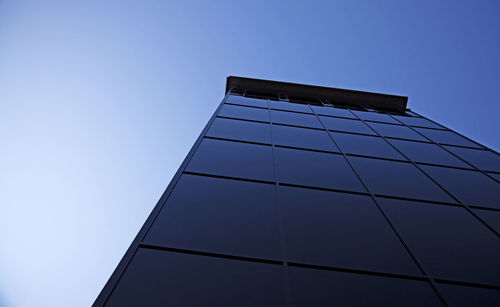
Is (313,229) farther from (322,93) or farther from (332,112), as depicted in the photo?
(322,93)

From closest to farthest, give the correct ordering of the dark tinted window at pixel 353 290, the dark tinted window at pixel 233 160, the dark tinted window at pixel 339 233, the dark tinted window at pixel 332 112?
the dark tinted window at pixel 353 290, the dark tinted window at pixel 339 233, the dark tinted window at pixel 233 160, the dark tinted window at pixel 332 112

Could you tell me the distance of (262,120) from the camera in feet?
23.0

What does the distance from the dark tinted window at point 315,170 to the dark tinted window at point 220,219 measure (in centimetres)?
52

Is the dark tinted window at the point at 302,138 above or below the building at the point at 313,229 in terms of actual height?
above

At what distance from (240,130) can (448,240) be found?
12.6 ft

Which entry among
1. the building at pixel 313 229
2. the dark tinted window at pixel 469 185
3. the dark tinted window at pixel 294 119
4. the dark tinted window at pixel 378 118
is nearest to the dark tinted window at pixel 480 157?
the building at pixel 313 229

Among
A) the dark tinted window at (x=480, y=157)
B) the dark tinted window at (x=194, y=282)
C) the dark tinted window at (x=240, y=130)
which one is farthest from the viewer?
the dark tinted window at (x=480, y=157)

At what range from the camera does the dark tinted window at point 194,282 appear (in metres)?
2.32

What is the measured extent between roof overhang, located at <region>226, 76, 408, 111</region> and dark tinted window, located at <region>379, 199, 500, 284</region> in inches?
359

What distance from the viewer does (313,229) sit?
3.27 metres

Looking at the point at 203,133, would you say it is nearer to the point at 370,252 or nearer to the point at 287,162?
the point at 287,162

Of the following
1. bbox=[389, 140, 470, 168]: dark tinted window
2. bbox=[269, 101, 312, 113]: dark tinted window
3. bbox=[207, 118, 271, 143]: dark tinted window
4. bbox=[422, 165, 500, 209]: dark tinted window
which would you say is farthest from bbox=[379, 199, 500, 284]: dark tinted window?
bbox=[269, 101, 312, 113]: dark tinted window

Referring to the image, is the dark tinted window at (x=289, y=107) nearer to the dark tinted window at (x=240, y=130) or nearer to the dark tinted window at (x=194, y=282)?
the dark tinted window at (x=240, y=130)

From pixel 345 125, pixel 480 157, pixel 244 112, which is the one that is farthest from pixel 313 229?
pixel 480 157
